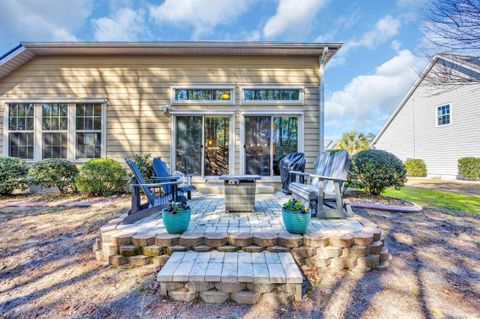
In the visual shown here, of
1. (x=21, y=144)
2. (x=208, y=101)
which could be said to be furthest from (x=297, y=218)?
(x=21, y=144)

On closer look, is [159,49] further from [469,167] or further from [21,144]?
[469,167]

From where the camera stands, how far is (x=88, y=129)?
658cm

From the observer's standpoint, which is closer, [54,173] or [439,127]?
[54,173]

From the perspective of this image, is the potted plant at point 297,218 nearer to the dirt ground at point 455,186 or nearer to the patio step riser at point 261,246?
the patio step riser at point 261,246

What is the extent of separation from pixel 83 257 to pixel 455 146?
1582cm

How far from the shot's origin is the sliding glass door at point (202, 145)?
254 inches

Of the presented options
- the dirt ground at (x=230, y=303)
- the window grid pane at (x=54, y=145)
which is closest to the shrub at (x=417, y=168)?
the dirt ground at (x=230, y=303)

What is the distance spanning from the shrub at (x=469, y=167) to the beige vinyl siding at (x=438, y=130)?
1.28ft

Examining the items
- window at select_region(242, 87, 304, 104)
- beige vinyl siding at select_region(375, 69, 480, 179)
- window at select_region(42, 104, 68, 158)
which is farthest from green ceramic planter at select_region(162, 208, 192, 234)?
beige vinyl siding at select_region(375, 69, 480, 179)

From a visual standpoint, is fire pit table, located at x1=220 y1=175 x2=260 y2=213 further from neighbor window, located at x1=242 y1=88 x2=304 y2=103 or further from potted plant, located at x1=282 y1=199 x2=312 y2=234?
neighbor window, located at x1=242 y1=88 x2=304 y2=103

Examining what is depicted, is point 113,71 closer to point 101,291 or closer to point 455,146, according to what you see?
point 101,291

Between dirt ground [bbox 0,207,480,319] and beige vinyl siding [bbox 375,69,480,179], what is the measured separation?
29.3 feet

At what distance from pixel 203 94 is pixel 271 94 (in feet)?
6.36

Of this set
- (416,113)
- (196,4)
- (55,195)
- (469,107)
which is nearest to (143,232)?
(55,195)
